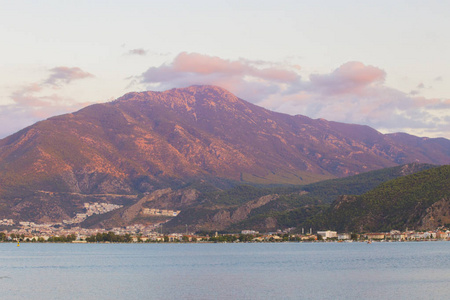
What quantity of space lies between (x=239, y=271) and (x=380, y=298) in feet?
178

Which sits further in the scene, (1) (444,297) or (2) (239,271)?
(2) (239,271)

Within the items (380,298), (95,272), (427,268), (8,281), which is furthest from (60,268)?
(380,298)

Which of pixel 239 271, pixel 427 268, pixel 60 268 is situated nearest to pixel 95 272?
pixel 60 268

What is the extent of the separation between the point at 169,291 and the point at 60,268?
210 feet

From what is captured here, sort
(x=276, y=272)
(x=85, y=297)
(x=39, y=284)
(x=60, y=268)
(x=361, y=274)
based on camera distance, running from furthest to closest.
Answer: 1. (x=60, y=268)
2. (x=276, y=272)
3. (x=361, y=274)
4. (x=39, y=284)
5. (x=85, y=297)

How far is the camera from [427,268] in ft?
465

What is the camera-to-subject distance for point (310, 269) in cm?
14800

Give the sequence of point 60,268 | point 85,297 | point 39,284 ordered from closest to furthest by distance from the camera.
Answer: point 85,297 → point 39,284 → point 60,268

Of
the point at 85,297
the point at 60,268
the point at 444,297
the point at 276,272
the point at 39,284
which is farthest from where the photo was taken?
the point at 60,268

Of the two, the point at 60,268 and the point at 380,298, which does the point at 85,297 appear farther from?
the point at 60,268

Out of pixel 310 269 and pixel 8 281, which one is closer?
pixel 8 281

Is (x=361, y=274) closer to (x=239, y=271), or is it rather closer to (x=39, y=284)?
(x=239, y=271)

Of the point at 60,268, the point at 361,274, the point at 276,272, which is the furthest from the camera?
the point at 60,268

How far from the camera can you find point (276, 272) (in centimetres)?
14112
